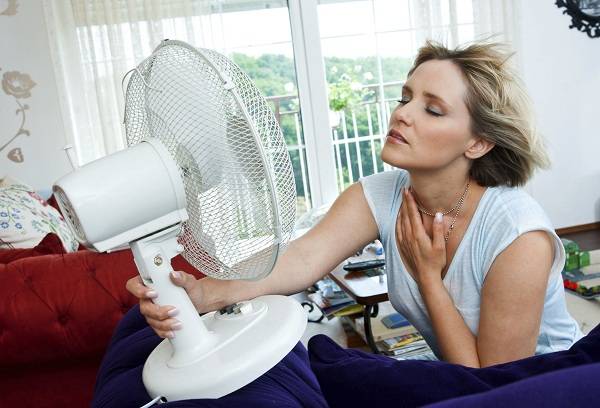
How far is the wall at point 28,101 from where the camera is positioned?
12.1 ft

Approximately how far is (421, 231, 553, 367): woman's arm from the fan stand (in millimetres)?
374

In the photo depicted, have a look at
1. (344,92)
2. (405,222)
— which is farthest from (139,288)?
(344,92)

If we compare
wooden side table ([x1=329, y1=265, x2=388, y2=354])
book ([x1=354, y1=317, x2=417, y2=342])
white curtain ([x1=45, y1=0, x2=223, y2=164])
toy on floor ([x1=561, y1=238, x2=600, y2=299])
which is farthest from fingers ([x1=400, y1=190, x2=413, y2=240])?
white curtain ([x1=45, y1=0, x2=223, y2=164])

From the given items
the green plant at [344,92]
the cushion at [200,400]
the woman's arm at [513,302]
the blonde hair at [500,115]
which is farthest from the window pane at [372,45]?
the cushion at [200,400]

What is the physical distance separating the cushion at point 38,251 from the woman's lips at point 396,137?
0.94 m

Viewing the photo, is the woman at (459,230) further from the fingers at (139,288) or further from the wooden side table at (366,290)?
the wooden side table at (366,290)

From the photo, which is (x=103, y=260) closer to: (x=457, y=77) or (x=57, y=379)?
(x=57, y=379)

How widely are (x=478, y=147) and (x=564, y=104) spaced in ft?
11.5

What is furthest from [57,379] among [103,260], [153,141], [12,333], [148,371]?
[153,141]

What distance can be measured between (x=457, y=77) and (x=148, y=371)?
0.73m

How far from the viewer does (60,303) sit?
1.40 m

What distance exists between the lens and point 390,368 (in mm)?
550

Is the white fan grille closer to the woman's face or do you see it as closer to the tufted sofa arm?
the woman's face

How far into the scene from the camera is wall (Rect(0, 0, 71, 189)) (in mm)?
3695
